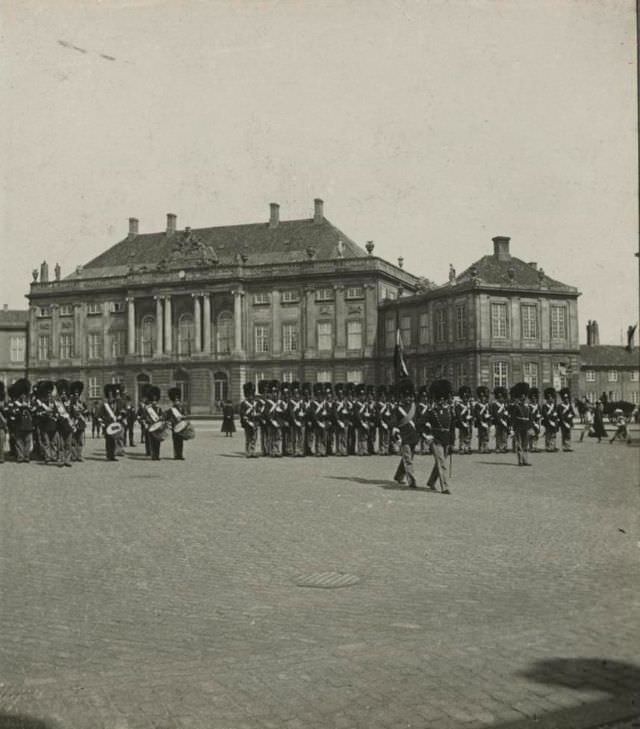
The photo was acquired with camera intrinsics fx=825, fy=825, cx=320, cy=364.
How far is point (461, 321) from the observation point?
54719 millimetres

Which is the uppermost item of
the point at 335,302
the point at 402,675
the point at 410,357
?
the point at 335,302

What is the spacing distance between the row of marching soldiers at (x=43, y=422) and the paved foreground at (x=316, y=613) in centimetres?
751

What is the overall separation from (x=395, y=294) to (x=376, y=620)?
196ft

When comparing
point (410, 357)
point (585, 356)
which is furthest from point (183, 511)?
point (585, 356)

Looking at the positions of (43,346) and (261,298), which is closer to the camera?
(261,298)

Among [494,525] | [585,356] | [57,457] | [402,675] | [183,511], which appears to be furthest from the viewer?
[585,356]

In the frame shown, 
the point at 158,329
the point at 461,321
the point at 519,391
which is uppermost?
the point at 158,329

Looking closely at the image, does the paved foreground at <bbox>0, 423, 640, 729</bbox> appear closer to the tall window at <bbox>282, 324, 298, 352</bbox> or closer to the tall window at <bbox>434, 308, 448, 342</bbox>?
the tall window at <bbox>434, 308, 448, 342</bbox>

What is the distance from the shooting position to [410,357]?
59.8 m

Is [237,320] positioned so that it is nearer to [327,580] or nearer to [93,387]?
[93,387]

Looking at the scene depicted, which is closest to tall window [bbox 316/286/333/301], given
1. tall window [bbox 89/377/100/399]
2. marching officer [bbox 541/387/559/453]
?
tall window [bbox 89/377/100/399]

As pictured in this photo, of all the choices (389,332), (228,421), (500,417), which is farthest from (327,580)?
(389,332)

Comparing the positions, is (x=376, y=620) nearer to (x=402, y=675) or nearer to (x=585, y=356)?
(x=402, y=675)

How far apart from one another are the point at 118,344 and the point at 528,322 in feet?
114
